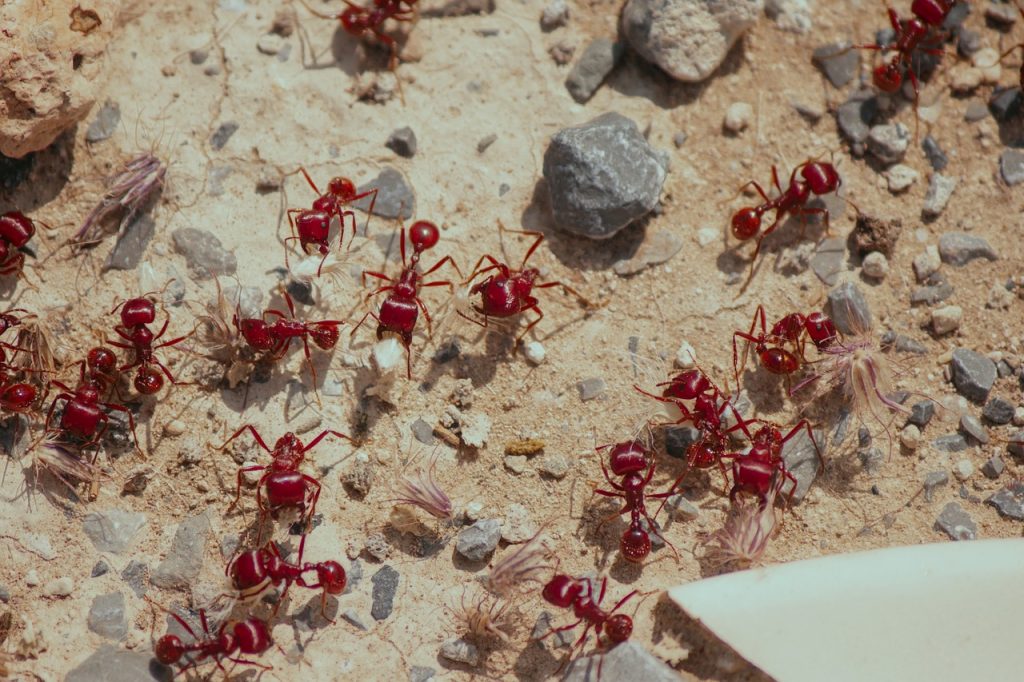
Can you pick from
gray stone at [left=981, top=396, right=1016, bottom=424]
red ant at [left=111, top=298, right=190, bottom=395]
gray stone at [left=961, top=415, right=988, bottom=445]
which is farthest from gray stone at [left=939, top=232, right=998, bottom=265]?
red ant at [left=111, top=298, right=190, bottom=395]

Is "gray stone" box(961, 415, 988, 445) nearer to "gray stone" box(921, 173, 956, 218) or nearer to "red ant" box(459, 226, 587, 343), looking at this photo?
"gray stone" box(921, 173, 956, 218)

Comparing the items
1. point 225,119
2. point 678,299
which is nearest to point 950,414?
point 678,299

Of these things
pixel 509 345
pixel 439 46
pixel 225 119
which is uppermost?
pixel 439 46

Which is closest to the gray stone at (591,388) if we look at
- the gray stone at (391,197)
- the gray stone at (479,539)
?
the gray stone at (479,539)

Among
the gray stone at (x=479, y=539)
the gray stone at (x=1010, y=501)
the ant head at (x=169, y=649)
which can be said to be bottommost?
the ant head at (x=169, y=649)

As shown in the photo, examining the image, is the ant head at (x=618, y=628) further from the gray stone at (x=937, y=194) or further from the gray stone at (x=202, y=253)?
the gray stone at (x=937, y=194)

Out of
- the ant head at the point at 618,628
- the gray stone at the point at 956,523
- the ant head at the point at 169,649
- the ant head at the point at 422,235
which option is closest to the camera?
the ant head at the point at 169,649

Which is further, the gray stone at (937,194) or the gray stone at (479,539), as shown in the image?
the gray stone at (937,194)

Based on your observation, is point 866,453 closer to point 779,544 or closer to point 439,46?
point 779,544
